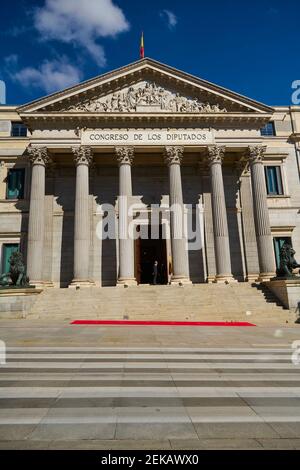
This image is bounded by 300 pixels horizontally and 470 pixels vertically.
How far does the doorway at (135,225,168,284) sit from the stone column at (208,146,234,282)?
5.85m

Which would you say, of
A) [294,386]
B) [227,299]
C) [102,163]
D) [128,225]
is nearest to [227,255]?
[227,299]

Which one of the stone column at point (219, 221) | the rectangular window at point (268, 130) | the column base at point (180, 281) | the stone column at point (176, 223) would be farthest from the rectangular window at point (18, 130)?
the rectangular window at point (268, 130)

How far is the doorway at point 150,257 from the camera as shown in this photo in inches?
1173

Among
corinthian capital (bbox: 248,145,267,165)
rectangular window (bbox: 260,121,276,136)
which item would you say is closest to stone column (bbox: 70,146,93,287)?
corinthian capital (bbox: 248,145,267,165)

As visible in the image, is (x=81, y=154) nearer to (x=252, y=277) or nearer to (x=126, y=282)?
(x=126, y=282)

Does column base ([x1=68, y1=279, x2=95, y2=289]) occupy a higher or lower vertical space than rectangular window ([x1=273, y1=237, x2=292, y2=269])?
lower

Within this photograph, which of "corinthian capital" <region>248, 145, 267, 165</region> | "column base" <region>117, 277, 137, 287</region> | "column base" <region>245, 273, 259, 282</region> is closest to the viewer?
"column base" <region>117, 277, 137, 287</region>

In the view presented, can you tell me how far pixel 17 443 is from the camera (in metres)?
4.06

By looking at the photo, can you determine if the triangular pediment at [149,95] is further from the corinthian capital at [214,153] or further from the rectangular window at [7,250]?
the rectangular window at [7,250]

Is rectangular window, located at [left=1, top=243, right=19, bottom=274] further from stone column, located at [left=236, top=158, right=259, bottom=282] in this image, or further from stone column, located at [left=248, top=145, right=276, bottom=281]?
stone column, located at [left=248, top=145, right=276, bottom=281]

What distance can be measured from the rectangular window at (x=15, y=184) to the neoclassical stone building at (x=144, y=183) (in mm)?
94

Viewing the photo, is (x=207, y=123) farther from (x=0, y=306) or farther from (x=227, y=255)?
(x=0, y=306)

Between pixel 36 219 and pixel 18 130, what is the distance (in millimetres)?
12378

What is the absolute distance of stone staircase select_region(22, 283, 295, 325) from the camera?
64.3 ft
